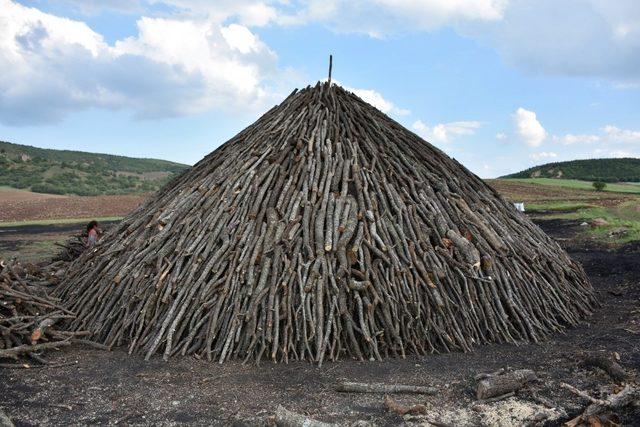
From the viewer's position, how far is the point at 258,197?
9.14 m

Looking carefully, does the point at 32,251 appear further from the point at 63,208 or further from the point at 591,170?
the point at 591,170

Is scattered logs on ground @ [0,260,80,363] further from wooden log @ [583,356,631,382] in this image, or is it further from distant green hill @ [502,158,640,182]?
distant green hill @ [502,158,640,182]

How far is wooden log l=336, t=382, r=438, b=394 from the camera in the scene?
6.79 meters

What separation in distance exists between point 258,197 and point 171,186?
3.08 metres

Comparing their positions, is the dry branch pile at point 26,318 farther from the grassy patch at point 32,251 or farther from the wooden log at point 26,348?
the grassy patch at point 32,251

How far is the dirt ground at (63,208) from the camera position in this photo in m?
40.6

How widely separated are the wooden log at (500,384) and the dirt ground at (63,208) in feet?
122

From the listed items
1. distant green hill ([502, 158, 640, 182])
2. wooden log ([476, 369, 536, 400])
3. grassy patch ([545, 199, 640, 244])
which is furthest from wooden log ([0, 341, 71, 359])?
distant green hill ([502, 158, 640, 182])

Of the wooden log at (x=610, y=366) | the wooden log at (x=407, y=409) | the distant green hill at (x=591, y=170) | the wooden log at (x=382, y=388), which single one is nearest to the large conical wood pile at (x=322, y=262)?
the wooden log at (x=382, y=388)

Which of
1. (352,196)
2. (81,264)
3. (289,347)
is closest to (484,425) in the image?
(289,347)

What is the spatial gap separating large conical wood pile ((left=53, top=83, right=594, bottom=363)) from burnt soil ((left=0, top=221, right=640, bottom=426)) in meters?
0.32

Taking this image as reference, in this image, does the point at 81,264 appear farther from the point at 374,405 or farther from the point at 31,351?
the point at 374,405

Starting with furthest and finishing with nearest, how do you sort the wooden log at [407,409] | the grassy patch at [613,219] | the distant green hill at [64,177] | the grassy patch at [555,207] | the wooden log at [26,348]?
the distant green hill at [64,177] < the grassy patch at [555,207] < the grassy patch at [613,219] < the wooden log at [26,348] < the wooden log at [407,409]

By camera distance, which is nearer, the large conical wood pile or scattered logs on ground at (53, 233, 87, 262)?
the large conical wood pile
